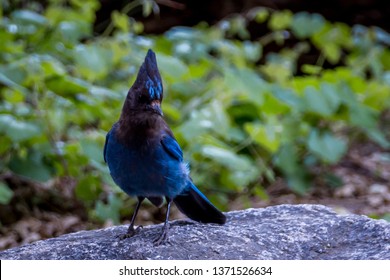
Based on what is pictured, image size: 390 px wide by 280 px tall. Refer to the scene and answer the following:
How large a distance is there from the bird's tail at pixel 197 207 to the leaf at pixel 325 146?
2263mm

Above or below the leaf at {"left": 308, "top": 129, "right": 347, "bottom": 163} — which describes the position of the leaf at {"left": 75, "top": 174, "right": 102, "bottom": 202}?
below

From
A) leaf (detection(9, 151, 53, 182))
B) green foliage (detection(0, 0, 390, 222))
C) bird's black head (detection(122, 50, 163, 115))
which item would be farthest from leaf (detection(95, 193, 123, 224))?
bird's black head (detection(122, 50, 163, 115))

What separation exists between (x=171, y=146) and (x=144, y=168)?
0.13 meters

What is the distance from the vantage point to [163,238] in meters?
2.53

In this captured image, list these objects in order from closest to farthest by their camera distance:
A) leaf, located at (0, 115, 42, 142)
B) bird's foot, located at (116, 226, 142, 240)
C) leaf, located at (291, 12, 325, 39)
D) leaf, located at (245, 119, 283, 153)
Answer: bird's foot, located at (116, 226, 142, 240) < leaf, located at (0, 115, 42, 142) < leaf, located at (245, 119, 283, 153) < leaf, located at (291, 12, 325, 39)

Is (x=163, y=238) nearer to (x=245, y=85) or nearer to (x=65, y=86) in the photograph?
(x=65, y=86)

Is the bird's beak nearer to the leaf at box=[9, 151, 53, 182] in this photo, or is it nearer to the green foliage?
the green foliage

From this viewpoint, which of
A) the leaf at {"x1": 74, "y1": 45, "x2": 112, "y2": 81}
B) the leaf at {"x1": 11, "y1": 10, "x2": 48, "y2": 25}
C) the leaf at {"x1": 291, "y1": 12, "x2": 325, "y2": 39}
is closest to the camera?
the leaf at {"x1": 74, "y1": 45, "x2": 112, "y2": 81}

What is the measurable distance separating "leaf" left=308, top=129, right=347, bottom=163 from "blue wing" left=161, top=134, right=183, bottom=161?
251 centimetres

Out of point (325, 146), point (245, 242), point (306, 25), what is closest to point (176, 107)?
point (325, 146)

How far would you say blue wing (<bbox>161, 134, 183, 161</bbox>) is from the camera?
97.7 inches

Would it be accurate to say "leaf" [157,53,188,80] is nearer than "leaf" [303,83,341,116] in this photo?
Yes

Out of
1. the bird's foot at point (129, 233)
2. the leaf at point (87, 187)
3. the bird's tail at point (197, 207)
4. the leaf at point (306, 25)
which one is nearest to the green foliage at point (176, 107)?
the leaf at point (87, 187)

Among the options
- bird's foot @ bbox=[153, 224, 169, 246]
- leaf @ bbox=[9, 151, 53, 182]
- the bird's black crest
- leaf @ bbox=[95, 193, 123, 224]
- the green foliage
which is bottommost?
leaf @ bbox=[95, 193, 123, 224]
